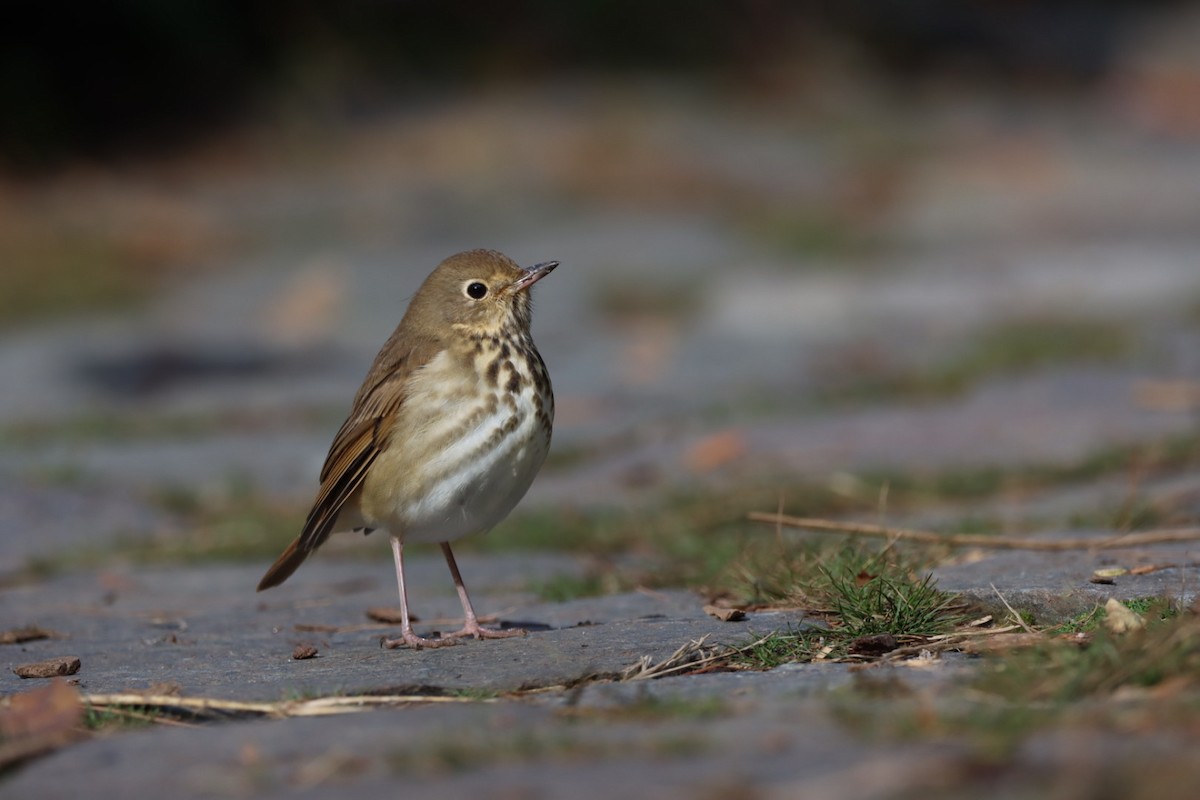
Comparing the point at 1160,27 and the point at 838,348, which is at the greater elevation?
the point at 1160,27

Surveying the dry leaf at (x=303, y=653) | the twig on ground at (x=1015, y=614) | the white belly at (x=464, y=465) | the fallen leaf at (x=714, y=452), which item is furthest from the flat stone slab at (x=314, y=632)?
the fallen leaf at (x=714, y=452)

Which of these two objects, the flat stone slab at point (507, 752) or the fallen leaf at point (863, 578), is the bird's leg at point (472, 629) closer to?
the fallen leaf at point (863, 578)

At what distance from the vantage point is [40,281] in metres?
14.4

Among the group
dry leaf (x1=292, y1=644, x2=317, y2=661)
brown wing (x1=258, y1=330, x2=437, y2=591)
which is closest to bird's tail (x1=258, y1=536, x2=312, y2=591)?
brown wing (x1=258, y1=330, x2=437, y2=591)

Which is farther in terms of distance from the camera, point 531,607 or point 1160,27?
point 1160,27

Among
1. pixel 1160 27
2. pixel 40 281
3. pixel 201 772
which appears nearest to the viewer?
pixel 201 772

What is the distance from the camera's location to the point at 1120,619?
3.52m

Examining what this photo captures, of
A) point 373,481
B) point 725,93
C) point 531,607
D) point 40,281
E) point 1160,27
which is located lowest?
point 531,607

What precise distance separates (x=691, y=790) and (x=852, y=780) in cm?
24

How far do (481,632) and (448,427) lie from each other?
638mm

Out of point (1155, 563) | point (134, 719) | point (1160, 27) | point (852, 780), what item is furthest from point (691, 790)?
point (1160, 27)

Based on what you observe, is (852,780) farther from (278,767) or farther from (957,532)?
(957,532)

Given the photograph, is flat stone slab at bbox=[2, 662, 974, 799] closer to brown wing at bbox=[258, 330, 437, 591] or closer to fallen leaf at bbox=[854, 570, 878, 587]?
fallen leaf at bbox=[854, 570, 878, 587]

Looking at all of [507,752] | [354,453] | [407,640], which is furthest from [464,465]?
[507,752]
